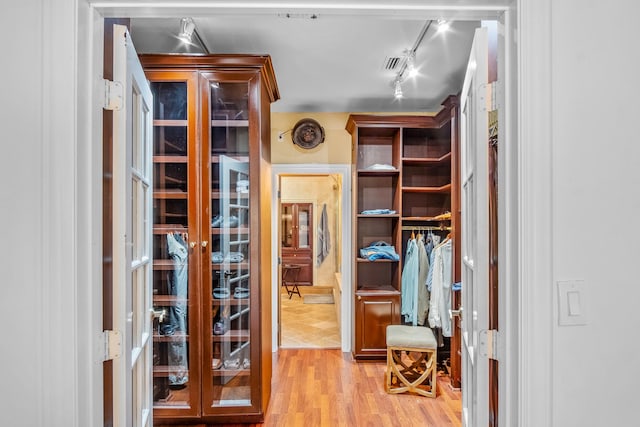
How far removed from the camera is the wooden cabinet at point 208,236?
266 centimetres

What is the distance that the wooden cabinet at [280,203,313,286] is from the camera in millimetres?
8281

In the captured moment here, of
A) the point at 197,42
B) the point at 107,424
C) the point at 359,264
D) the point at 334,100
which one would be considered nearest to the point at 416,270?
the point at 359,264

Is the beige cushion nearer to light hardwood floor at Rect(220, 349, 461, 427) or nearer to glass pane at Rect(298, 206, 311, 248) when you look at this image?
light hardwood floor at Rect(220, 349, 461, 427)

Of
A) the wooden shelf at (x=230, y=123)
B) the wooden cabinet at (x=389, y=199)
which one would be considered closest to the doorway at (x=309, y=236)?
the wooden cabinet at (x=389, y=199)

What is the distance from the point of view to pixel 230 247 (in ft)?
9.11

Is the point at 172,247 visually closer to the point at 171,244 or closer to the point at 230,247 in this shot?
the point at 171,244

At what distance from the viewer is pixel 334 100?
404 centimetres

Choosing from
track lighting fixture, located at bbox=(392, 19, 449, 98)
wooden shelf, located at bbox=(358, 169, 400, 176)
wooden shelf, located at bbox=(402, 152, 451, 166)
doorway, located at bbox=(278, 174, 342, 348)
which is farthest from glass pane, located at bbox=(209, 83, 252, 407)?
doorway, located at bbox=(278, 174, 342, 348)

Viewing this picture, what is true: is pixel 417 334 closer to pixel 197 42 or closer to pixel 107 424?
pixel 107 424

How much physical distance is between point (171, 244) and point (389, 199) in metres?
2.54

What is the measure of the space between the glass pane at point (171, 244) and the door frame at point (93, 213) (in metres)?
1.69

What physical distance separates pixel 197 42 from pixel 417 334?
9.70 feet

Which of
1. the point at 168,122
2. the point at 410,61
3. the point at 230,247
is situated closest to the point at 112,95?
the point at 168,122

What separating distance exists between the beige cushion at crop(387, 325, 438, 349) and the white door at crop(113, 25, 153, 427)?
7.01ft
